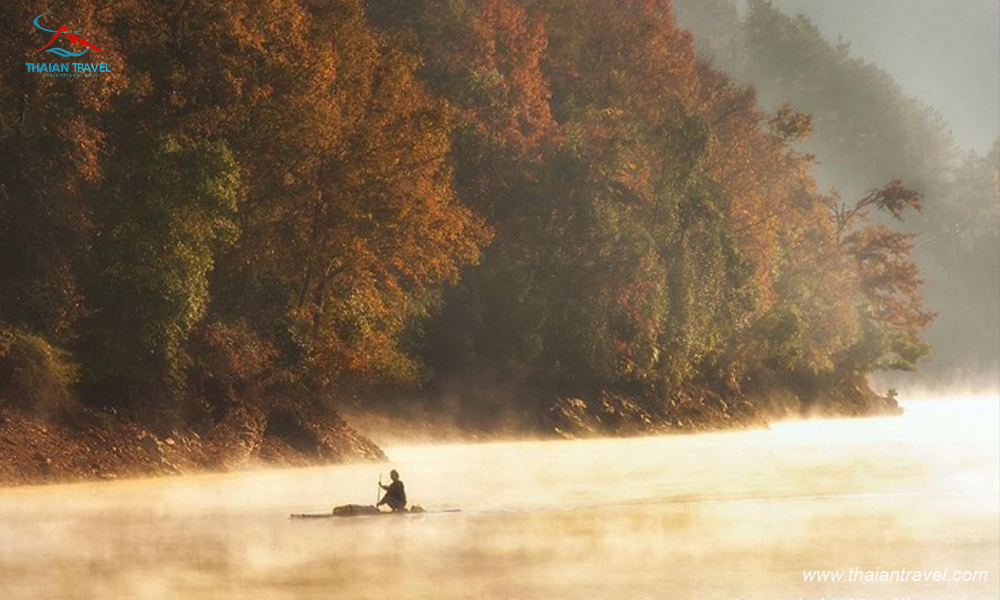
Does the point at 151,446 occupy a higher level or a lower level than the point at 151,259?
lower

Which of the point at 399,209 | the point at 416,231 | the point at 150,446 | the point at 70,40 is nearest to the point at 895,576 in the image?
the point at 150,446

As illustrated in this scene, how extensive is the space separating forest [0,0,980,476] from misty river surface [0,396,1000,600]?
143 inches

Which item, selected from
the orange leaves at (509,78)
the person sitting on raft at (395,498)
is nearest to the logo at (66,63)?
the person sitting on raft at (395,498)

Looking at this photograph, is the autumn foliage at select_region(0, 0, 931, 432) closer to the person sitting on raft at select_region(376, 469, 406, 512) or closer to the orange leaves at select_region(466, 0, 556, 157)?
the orange leaves at select_region(466, 0, 556, 157)

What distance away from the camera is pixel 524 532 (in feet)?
83.9

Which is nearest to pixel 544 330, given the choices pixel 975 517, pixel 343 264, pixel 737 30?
pixel 343 264

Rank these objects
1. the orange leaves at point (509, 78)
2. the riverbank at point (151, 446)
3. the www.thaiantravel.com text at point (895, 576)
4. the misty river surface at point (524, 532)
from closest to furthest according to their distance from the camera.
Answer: the misty river surface at point (524, 532), the www.thaiantravel.com text at point (895, 576), the riverbank at point (151, 446), the orange leaves at point (509, 78)

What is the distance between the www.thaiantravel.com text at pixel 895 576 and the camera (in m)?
19.6

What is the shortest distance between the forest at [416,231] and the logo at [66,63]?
0.85ft

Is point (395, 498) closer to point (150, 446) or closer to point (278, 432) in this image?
point (150, 446)

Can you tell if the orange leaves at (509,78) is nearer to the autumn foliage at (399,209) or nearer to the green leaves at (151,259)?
the autumn foliage at (399,209)

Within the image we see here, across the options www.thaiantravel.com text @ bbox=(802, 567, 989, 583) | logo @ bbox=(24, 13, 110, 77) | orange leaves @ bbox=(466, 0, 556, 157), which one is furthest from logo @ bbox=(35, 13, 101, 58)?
orange leaves @ bbox=(466, 0, 556, 157)

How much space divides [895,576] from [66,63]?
21.0 m

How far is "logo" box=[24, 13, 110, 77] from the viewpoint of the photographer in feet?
112
